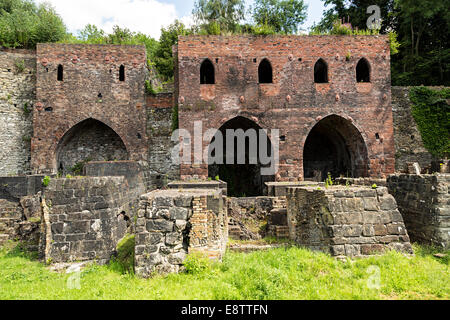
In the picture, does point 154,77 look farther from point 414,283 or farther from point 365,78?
Result: point 414,283

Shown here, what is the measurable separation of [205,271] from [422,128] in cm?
1630

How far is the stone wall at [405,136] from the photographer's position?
51.3 ft

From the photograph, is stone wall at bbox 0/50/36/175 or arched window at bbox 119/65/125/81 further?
arched window at bbox 119/65/125/81

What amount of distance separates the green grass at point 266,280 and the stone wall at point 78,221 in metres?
0.49

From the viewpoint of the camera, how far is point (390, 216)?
18.2 feet

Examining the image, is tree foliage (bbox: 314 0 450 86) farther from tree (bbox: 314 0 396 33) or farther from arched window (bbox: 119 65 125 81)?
arched window (bbox: 119 65 125 81)

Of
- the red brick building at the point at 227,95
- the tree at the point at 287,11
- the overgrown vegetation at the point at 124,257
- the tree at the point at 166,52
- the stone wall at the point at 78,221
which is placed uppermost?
the tree at the point at 287,11

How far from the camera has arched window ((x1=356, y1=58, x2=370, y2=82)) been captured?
1457cm

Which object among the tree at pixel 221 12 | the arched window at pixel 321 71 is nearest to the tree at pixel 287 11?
the tree at pixel 221 12

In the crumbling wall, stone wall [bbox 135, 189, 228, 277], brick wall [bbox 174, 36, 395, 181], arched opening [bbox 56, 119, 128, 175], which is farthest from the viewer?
arched opening [bbox 56, 119, 128, 175]

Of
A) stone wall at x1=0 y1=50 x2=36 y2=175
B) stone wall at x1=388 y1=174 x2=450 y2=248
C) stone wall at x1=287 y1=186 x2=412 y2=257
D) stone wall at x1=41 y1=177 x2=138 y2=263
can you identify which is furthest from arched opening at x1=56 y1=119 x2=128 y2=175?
stone wall at x1=388 y1=174 x2=450 y2=248

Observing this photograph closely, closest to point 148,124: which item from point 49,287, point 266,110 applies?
point 266,110

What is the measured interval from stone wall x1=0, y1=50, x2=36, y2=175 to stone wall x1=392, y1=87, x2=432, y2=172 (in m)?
20.0

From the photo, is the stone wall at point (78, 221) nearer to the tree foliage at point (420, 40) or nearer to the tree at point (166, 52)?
the tree foliage at point (420, 40)
